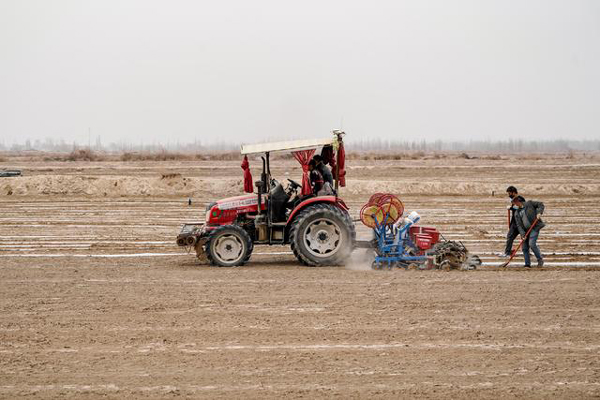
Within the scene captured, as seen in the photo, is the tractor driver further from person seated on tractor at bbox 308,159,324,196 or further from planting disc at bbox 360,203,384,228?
planting disc at bbox 360,203,384,228

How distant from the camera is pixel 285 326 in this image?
370 inches

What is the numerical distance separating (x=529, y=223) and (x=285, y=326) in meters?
5.98

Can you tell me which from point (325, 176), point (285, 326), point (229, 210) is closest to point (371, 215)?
point (325, 176)

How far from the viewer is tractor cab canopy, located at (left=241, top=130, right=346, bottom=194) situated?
1327 cm

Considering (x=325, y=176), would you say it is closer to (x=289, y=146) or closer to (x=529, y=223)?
(x=289, y=146)

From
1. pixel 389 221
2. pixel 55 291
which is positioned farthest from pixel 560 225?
pixel 55 291

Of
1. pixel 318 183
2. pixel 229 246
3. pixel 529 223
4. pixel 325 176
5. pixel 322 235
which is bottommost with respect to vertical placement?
pixel 229 246

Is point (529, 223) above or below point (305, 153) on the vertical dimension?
below

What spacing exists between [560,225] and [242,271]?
1109 cm

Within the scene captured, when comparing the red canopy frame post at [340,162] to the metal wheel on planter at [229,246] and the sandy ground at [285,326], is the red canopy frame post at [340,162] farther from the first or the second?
the metal wheel on planter at [229,246]

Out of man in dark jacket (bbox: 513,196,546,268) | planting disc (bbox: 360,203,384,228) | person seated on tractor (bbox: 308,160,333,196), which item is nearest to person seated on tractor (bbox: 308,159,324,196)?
person seated on tractor (bbox: 308,160,333,196)

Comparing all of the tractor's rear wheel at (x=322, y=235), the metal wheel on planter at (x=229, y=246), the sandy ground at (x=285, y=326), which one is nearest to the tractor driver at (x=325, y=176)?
the tractor's rear wheel at (x=322, y=235)

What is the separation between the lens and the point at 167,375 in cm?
756

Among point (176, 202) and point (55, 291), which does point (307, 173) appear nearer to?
point (55, 291)
